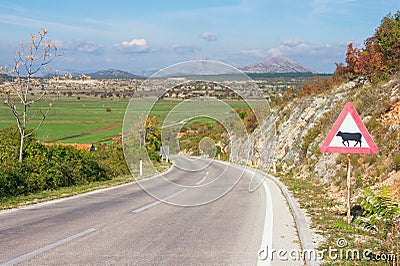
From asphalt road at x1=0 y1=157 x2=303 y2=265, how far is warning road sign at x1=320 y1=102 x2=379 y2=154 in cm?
197

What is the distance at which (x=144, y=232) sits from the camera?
8328 millimetres

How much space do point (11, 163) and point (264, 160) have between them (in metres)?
19.7

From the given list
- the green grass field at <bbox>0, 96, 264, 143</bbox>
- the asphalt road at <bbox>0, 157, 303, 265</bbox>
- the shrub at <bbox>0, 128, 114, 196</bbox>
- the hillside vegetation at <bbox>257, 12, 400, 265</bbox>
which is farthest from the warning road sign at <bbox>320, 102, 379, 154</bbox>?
the green grass field at <bbox>0, 96, 264, 143</bbox>

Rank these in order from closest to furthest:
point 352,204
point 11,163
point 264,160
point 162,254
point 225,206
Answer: point 162,254 → point 352,204 → point 225,206 → point 11,163 → point 264,160

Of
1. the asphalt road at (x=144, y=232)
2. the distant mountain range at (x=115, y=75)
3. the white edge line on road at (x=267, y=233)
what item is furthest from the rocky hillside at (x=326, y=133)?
the distant mountain range at (x=115, y=75)

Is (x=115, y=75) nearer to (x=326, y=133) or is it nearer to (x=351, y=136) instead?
(x=326, y=133)

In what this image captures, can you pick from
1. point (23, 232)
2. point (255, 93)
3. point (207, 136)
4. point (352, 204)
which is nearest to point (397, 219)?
point (352, 204)

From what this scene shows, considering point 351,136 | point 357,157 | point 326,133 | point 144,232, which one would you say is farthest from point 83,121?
point 351,136

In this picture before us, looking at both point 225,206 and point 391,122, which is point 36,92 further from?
point 391,122

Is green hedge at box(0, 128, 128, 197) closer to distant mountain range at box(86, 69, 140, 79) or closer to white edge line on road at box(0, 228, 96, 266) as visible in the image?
distant mountain range at box(86, 69, 140, 79)

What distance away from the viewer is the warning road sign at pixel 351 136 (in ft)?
27.1

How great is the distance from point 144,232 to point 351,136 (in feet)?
14.4

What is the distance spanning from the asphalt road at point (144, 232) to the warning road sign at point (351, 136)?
197cm

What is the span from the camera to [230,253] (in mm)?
6777
